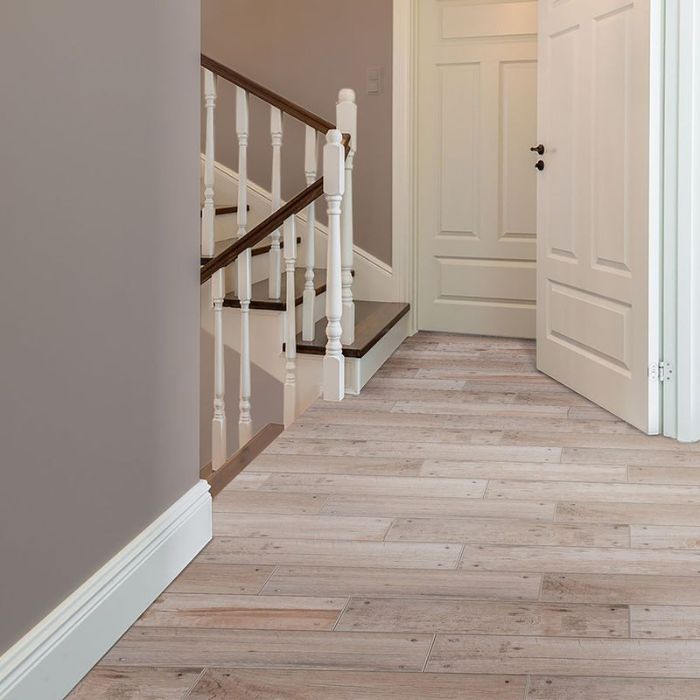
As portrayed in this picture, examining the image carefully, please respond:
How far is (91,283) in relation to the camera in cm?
199

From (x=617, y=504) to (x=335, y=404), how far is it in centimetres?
151

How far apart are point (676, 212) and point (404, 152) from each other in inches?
85.9

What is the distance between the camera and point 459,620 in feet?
7.30

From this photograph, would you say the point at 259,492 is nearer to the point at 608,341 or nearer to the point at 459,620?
the point at 459,620

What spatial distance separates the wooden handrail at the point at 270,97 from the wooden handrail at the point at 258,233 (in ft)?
1.72

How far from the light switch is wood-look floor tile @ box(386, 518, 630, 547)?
3.25 metres

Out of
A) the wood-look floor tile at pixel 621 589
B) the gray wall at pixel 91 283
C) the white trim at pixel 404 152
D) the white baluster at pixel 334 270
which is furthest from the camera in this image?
the white trim at pixel 404 152

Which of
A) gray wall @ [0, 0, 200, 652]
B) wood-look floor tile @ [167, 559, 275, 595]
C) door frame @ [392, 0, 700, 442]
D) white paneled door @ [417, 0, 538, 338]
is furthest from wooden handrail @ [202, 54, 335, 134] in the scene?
wood-look floor tile @ [167, 559, 275, 595]

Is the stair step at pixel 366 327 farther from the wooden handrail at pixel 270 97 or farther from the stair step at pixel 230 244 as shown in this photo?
the wooden handrail at pixel 270 97

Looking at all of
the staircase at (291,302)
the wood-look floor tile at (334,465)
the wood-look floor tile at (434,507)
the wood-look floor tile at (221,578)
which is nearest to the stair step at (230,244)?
the staircase at (291,302)

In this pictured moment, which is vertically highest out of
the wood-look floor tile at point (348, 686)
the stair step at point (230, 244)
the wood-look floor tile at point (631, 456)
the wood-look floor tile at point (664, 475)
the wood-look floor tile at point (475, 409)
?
the stair step at point (230, 244)

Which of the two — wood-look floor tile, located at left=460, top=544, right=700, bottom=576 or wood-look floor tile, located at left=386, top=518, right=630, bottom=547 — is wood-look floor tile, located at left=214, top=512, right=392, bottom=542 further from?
wood-look floor tile, located at left=460, top=544, right=700, bottom=576

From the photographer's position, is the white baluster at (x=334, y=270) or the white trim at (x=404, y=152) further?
the white trim at (x=404, y=152)

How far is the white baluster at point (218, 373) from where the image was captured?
4168mm
